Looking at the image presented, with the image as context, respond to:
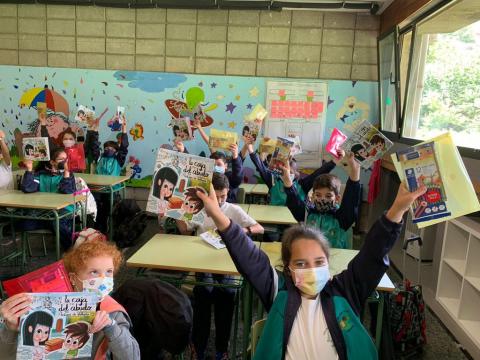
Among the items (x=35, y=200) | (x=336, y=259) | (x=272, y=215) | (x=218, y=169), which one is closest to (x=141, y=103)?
(x=35, y=200)

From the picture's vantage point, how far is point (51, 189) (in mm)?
4117

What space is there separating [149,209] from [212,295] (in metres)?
1.07

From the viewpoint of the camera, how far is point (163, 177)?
5.58 ft

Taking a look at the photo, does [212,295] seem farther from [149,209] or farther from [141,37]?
[141,37]

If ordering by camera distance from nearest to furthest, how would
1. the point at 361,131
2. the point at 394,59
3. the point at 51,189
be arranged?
the point at 361,131 → the point at 51,189 → the point at 394,59

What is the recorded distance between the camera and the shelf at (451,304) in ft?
10.2

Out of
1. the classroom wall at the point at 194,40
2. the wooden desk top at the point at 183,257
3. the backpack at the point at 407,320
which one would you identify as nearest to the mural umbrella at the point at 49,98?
the classroom wall at the point at 194,40

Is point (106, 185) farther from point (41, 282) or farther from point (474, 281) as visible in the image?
point (474, 281)

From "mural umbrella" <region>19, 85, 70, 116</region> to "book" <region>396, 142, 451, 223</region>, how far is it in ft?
18.4

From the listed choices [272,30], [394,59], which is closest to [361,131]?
[394,59]

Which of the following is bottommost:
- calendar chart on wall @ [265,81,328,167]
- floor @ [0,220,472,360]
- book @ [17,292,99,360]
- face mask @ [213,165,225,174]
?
floor @ [0,220,472,360]

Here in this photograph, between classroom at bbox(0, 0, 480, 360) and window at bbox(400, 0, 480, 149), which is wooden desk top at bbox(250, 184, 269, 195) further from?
window at bbox(400, 0, 480, 149)

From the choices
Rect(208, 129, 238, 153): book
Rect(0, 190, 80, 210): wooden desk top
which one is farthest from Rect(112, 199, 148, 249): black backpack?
Rect(208, 129, 238, 153): book

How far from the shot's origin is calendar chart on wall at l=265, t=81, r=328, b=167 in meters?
5.58
